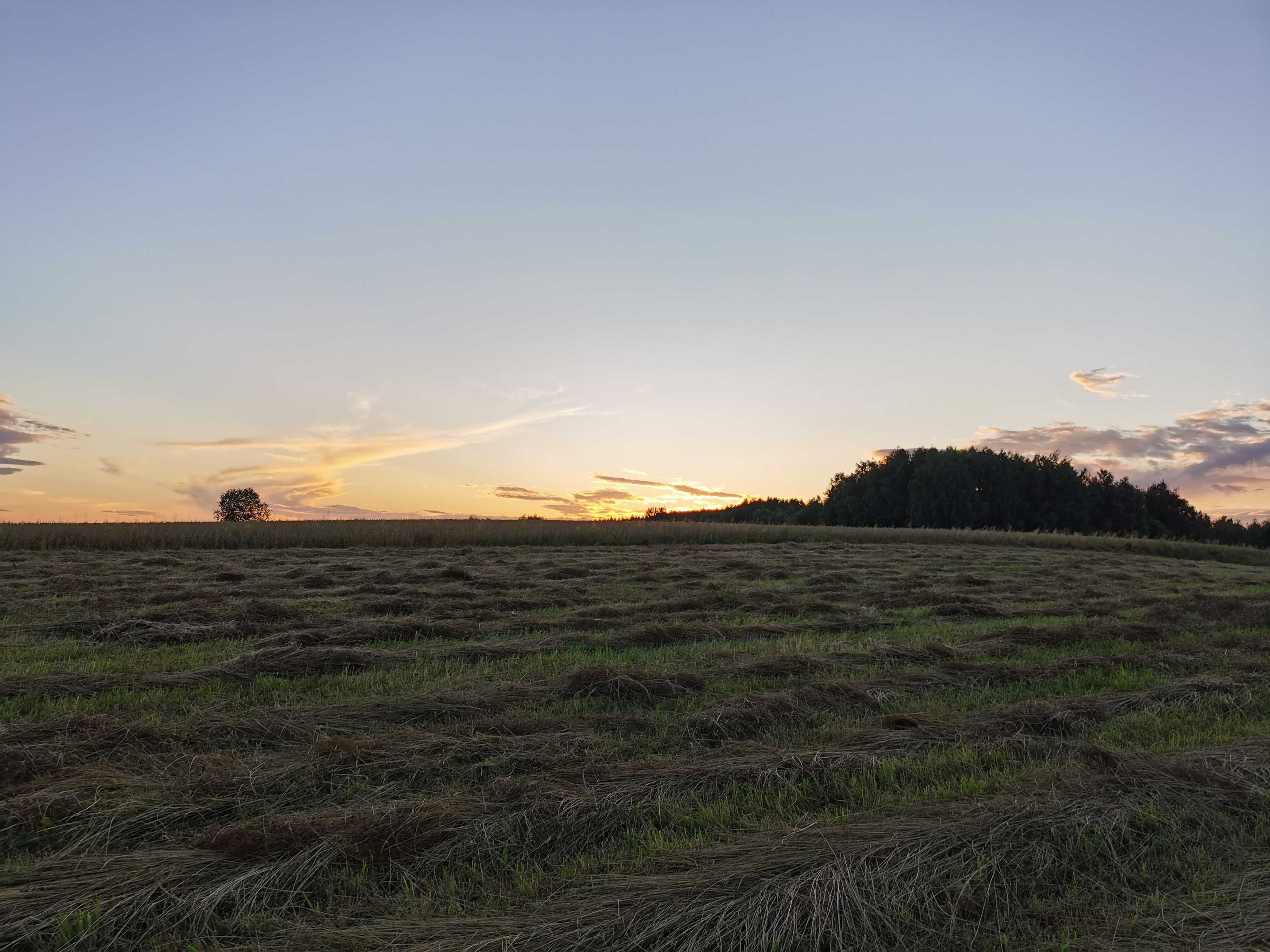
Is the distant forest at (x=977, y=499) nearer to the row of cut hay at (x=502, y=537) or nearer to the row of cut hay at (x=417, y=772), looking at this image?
the row of cut hay at (x=502, y=537)

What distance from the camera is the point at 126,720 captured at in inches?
205

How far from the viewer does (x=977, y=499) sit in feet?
218

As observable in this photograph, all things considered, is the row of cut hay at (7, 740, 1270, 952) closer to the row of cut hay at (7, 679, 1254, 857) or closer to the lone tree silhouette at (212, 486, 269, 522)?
the row of cut hay at (7, 679, 1254, 857)

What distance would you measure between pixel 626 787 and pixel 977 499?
69376 millimetres

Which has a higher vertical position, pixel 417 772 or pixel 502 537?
pixel 502 537

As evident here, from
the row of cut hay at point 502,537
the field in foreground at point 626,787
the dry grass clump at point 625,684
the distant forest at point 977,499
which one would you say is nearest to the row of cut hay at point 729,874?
the field in foreground at point 626,787

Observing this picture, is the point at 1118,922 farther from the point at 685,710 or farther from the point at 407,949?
the point at 685,710

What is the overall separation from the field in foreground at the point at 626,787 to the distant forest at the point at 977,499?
182ft

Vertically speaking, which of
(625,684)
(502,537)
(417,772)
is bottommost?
(417,772)

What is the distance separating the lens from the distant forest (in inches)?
2608

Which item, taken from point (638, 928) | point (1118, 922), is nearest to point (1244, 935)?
point (1118, 922)

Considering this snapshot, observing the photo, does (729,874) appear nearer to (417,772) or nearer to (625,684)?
(417,772)

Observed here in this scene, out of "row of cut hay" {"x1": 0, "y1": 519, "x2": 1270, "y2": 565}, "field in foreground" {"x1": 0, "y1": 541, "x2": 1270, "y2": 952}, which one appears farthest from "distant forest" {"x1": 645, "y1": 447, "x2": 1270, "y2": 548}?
"field in foreground" {"x1": 0, "y1": 541, "x2": 1270, "y2": 952}

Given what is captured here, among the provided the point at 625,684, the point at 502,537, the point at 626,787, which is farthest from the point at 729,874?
the point at 502,537
